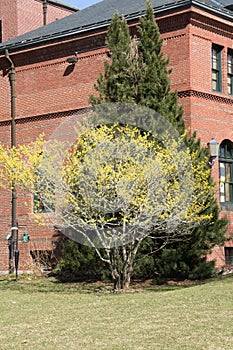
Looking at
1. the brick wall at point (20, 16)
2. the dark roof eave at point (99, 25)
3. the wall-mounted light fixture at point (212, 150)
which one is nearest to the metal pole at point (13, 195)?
the dark roof eave at point (99, 25)

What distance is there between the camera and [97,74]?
23.1 m

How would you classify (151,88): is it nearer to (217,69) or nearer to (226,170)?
(217,69)

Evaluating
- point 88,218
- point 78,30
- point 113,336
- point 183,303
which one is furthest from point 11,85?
point 113,336

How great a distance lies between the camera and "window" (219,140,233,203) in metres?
22.3

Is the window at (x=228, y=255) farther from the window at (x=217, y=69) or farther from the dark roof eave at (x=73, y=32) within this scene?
the dark roof eave at (x=73, y=32)

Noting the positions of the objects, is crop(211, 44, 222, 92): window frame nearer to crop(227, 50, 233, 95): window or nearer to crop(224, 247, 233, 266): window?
crop(227, 50, 233, 95): window

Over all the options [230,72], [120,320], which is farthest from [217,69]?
[120,320]

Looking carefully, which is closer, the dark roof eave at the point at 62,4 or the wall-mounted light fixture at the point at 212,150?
the wall-mounted light fixture at the point at 212,150

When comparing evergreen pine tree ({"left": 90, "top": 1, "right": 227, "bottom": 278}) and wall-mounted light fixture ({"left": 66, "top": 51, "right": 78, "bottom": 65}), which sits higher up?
wall-mounted light fixture ({"left": 66, "top": 51, "right": 78, "bottom": 65})

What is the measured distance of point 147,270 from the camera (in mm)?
19312

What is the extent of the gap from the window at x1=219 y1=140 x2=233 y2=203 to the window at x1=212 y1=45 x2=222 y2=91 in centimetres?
183

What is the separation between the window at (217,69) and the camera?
73.2 feet

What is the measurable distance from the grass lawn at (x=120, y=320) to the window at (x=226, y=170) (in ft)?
19.3

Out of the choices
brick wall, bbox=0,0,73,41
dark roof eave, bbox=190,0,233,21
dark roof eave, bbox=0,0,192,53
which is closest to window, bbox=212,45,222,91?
dark roof eave, bbox=190,0,233,21
